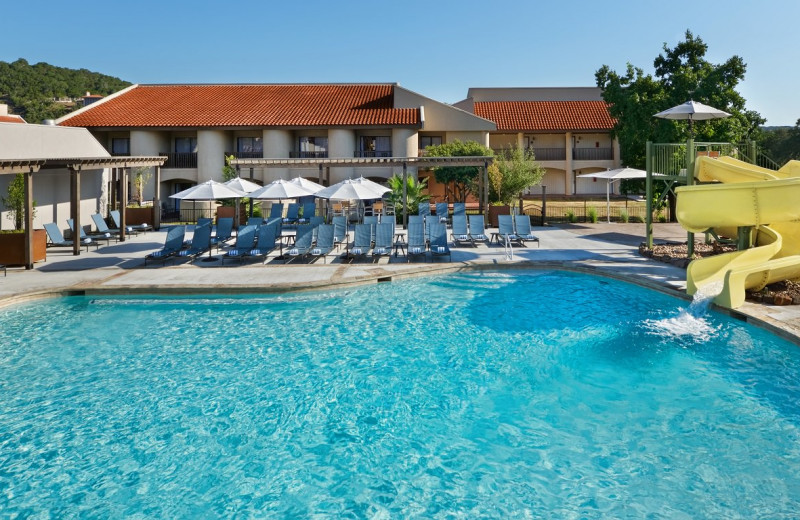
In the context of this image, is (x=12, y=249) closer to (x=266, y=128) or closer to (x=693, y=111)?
(x=693, y=111)

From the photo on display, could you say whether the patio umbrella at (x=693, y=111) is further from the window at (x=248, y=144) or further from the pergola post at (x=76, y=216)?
the window at (x=248, y=144)

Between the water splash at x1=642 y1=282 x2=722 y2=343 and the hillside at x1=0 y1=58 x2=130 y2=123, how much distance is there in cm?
5268

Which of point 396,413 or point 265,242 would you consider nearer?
point 396,413

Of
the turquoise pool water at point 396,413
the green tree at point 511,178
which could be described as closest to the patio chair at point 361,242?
the turquoise pool water at point 396,413

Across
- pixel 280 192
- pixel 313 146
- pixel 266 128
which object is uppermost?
pixel 266 128

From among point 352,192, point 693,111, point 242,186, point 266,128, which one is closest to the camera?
point 693,111

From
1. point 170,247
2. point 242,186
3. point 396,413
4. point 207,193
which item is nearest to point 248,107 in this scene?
point 242,186

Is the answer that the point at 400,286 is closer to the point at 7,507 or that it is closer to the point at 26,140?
the point at 7,507

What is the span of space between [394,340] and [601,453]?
4.64 metres

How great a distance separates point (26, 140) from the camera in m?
21.1

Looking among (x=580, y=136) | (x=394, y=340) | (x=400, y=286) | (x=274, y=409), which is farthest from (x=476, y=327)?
(x=580, y=136)

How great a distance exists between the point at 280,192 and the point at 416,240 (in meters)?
4.83

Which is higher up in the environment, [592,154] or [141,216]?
[592,154]

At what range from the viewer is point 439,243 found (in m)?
18.1
